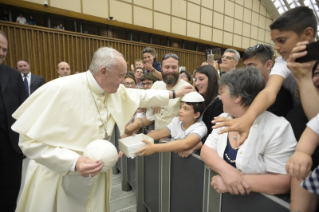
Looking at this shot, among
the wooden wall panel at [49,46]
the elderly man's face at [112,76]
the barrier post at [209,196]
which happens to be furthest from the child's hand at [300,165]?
the wooden wall panel at [49,46]

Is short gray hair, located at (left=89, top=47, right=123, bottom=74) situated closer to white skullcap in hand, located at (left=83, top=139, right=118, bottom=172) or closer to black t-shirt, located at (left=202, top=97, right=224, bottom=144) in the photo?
white skullcap in hand, located at (left=83, top=139, right=118, bottom=172)

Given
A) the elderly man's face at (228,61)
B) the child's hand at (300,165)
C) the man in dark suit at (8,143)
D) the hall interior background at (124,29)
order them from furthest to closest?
the hall interior background at (124,29)
the elderly man's face at (228,61)
the man in dark suit at (8,143)
the child's hand at (300,165)

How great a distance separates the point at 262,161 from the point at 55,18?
789 centimetres

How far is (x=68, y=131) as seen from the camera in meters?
1.37

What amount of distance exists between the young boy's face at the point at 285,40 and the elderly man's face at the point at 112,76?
1146 mm

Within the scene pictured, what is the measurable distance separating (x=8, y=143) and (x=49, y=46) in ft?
17.9

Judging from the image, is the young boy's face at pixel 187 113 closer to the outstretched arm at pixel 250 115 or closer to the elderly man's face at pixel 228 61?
the outstretched arm at pixel 250 115

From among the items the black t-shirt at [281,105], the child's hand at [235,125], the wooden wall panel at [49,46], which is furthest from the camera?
the wooden wall panel at [49,46]

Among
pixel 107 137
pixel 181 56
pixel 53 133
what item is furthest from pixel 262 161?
pixel 181 56

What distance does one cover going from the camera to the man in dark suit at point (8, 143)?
189 centimetres

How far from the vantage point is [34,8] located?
577 centimetres

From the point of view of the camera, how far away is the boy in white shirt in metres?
1.42

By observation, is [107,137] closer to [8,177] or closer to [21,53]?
[8,177]

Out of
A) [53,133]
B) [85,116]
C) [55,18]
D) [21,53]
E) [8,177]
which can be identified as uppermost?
[55,18]
